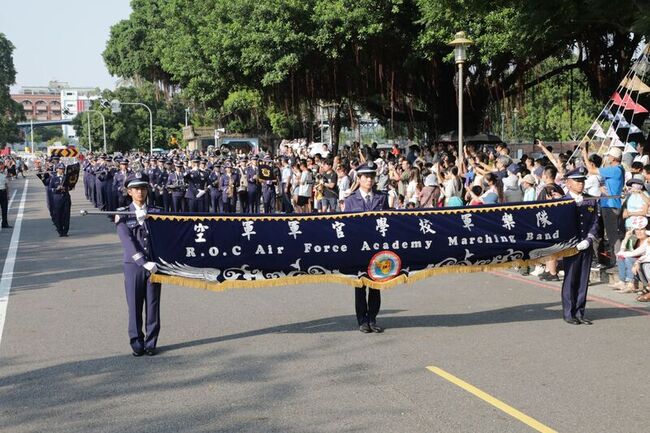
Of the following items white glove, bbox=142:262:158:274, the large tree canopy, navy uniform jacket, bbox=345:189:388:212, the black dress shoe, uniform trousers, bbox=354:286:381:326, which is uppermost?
the large tree canopy

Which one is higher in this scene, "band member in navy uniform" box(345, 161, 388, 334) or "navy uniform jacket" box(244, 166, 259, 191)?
"navy uniform jacket" box(244, 166, 259, 191)

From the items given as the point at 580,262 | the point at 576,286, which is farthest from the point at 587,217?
the point at 576,286

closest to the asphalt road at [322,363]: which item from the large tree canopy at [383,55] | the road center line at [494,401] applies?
the road center line at [494,401]

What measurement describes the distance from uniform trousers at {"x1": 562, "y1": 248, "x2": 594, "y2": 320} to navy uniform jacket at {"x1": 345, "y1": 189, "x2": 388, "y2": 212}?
2145 millimetres

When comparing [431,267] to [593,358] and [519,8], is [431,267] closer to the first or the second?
[593,358]

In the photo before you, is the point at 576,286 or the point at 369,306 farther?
the point at 576,286

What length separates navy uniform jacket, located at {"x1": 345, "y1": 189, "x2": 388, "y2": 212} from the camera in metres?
8.73

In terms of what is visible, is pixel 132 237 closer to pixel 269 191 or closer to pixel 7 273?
pixel 7 273

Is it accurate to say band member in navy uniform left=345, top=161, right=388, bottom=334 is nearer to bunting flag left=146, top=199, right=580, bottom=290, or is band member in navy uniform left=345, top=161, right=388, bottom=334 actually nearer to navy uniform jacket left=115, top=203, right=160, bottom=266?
bunting flag left=146, top=199, right=580, bottom=290

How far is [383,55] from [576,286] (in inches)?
749

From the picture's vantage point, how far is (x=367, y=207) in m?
8.73

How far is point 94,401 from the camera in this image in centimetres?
626

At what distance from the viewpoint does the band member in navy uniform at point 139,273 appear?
7684 mm

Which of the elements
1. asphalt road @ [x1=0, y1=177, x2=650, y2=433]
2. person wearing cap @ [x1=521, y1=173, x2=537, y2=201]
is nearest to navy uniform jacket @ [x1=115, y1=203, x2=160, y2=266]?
asphalt road @ [x1=0, y1=177, x2=650, y2=433]
